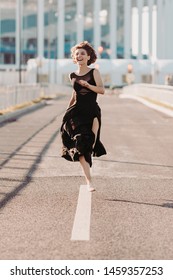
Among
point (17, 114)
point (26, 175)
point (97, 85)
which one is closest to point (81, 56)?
point (97, 85)

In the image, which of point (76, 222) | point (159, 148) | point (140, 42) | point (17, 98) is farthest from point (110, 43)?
point (76, 222)

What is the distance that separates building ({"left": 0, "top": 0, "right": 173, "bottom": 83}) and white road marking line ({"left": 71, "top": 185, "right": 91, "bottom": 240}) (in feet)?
357

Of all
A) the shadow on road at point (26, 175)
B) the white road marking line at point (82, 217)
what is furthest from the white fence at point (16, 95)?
the white road marking line at point (82, 217)

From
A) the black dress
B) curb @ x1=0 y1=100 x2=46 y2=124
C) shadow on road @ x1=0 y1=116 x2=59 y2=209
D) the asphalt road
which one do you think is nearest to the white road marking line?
the asphalt road

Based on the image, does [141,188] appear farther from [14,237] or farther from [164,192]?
[14,237]

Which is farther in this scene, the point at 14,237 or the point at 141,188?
the point at 141,188

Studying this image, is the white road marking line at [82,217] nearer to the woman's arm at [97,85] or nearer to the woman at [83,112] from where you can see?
the woman at [83,112]

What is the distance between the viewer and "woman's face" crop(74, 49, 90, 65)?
945 cm

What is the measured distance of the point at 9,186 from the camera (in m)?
10.2

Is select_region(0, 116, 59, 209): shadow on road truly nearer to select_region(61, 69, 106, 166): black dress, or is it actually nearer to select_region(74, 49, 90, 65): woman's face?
select_region(61, 69, 106, 166): black dress

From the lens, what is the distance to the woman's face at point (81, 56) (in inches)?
372

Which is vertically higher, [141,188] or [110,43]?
[110,43]

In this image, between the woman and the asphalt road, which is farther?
the woman
